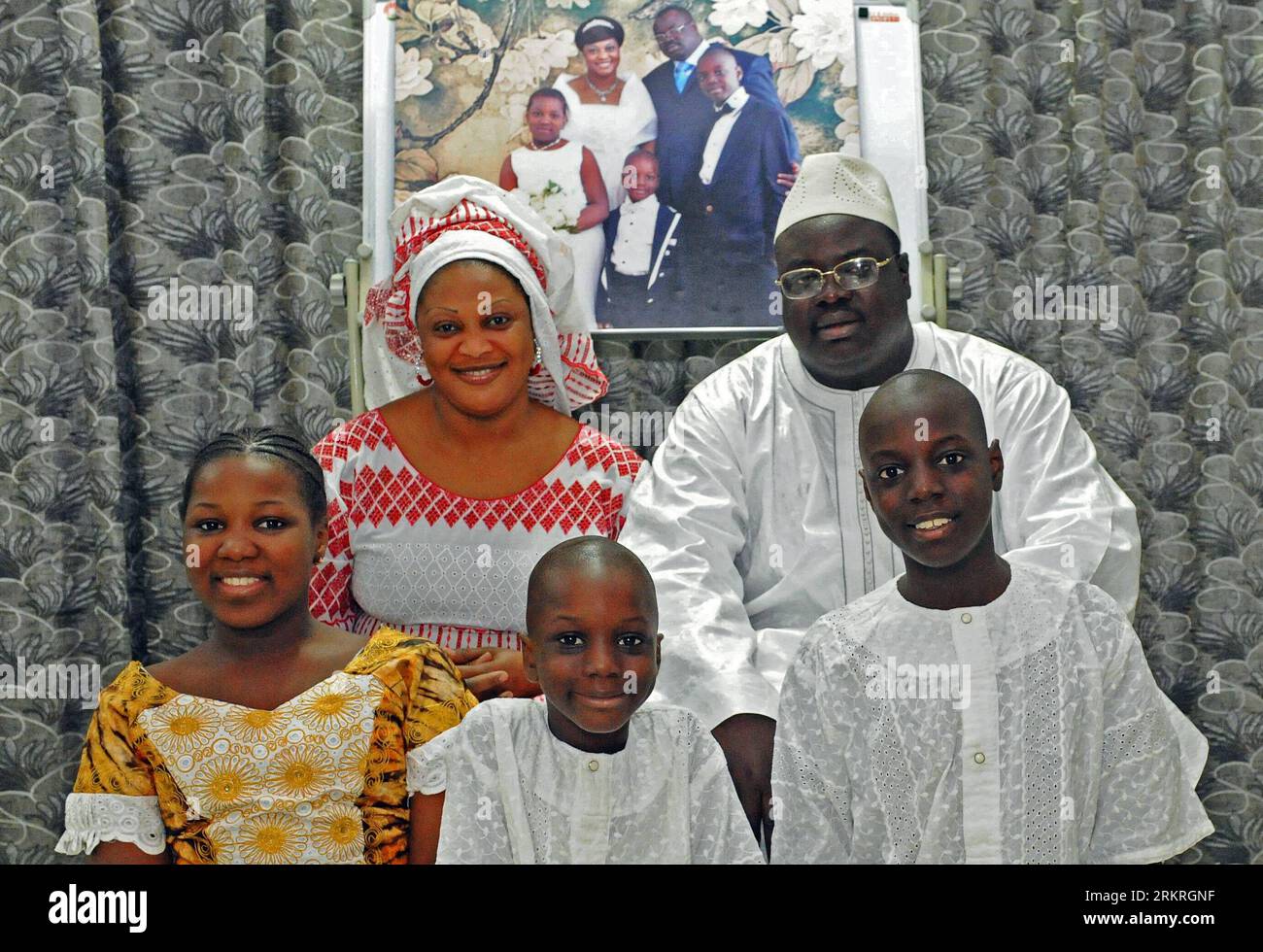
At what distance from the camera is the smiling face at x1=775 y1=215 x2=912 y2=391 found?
321cm

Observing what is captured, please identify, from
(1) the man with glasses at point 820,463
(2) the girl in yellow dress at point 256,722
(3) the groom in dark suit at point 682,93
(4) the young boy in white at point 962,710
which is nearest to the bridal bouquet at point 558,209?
(3) the groom in dark suit at point 682,93

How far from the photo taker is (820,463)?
3240mm

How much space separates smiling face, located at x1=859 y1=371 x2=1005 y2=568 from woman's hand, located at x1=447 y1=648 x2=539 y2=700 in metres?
0.87

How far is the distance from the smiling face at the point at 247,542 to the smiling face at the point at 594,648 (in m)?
0.47

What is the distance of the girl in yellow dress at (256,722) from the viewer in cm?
243

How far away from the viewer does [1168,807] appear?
229 cm

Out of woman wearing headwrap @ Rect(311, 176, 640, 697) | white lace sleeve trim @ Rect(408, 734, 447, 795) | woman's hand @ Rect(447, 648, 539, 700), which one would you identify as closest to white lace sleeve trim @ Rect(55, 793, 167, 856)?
white lace sleeve trim @ Rect(408, 734, 447, 795)

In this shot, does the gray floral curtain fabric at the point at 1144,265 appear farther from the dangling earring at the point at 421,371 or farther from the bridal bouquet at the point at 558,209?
the dangling earring at the point at 421,371

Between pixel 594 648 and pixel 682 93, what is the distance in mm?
2280

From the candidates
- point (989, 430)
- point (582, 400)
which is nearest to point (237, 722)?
point (582, 400)

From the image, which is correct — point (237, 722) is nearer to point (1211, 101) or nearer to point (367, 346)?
point (367, 346)

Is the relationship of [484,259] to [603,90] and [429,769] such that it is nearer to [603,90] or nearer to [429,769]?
[603,90]
